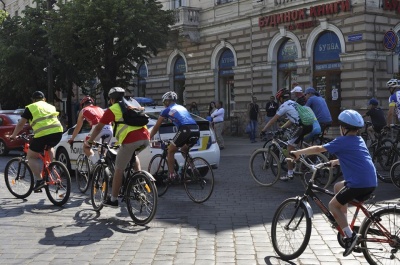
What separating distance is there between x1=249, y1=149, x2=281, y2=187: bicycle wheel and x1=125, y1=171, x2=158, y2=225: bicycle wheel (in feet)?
12.5

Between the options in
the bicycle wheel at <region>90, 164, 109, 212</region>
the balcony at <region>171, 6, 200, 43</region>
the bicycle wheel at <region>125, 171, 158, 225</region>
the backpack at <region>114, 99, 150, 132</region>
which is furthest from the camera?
the balcony at <region>171, 6, 200, 43</region>

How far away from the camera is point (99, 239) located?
6.58 meters

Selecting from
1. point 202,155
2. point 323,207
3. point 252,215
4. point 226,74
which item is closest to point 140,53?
point 226,74

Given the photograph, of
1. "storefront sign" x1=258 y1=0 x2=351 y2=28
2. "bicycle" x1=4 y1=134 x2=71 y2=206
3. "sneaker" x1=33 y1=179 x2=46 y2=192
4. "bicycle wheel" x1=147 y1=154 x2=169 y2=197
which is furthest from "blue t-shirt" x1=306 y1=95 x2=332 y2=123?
"storefront sign" x1=258 y1=0 x2=351 y2=28

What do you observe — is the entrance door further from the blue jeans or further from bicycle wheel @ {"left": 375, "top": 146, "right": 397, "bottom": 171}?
bicycle wheel @ {"left": 375, "top": 146, "right": 397, "bottom": 171}

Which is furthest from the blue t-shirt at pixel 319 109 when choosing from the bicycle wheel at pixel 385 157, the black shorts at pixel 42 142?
the black shorts at pixel 42 142

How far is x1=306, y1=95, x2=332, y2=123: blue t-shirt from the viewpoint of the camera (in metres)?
11.6

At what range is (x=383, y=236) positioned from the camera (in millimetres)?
4875

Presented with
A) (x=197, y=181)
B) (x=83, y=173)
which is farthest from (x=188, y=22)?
(x=197, y=181)

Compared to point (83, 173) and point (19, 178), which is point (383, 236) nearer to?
point (83, 173)

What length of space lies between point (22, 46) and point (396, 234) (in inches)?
1021

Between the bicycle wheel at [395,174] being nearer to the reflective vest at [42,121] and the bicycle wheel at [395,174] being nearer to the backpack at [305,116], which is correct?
the backpack at [305,116]

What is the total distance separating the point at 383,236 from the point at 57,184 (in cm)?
545

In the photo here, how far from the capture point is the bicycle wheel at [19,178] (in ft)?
30.7
